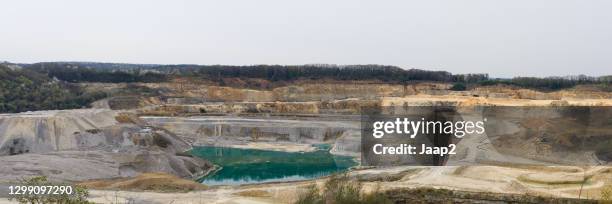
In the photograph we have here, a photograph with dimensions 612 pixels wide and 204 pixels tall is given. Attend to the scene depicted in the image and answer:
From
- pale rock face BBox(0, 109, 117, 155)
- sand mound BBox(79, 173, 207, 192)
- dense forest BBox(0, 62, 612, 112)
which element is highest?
dense forest BBox(0, 62, 612, 112)

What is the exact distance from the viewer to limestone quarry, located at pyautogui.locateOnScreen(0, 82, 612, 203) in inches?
1198

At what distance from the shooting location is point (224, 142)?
6888cm

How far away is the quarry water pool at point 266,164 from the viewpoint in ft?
149

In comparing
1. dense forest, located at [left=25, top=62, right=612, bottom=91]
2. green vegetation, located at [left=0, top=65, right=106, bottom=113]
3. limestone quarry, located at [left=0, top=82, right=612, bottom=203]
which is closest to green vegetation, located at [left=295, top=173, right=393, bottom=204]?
limestone quarry, located at [left=0, top=82, right=612, bottom=203]

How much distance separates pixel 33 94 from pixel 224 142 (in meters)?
31.3

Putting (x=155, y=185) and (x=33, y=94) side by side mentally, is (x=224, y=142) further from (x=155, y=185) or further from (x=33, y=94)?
(x=155, y=185)

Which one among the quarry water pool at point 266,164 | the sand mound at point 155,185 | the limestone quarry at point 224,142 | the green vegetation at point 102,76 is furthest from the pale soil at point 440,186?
the green vegetation at point 102,76

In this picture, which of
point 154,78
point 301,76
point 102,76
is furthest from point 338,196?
point 301,76

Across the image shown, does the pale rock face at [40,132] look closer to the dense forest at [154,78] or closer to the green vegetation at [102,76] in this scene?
the dense forest at [154,78]

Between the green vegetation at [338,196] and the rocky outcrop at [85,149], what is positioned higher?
the green vegetation at [338,196]

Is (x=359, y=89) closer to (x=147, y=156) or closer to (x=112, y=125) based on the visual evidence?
(x=112, y=125)

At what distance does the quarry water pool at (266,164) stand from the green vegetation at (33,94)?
27817 mm

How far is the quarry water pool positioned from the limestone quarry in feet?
7.13

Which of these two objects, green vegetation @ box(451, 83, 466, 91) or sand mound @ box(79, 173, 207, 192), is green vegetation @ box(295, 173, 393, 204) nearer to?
sand mound @ box(79, 173, 207, 192)
